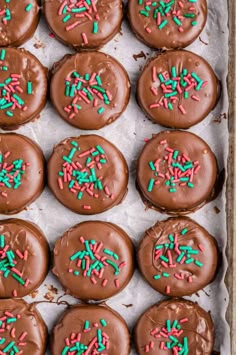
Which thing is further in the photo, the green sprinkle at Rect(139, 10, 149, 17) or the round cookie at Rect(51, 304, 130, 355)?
the green sprinkle at Rect(139, 10, 149, 17)

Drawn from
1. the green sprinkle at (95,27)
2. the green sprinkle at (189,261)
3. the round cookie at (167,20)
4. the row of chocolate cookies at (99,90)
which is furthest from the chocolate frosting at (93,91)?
the green sprinkle at (189,261)

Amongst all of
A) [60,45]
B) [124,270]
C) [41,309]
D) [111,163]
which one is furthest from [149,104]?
[41,309]

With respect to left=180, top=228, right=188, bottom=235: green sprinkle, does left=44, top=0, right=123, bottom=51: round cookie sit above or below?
above

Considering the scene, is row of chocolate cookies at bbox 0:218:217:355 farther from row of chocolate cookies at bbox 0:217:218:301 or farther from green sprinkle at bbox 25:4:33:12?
green sprinkle at bbox 25:4:33:12

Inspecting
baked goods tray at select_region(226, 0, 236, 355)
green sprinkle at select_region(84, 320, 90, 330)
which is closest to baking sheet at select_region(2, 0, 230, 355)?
baked goods tray at select_region(226, 0, 236, 355)

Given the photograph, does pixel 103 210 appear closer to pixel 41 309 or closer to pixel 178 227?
pixel 178 227

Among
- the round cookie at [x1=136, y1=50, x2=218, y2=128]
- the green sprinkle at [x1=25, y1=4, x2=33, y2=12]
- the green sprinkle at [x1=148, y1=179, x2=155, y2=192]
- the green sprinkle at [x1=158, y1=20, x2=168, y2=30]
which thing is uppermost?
the green sprinkle at [x1=25, y1=4, x2=33, y2=12]
